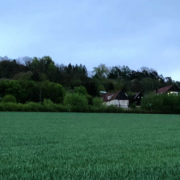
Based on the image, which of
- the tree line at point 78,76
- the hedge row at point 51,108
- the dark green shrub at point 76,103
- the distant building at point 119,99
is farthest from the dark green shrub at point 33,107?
the distant building at point 119,99

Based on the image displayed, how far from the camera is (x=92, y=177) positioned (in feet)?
9.19

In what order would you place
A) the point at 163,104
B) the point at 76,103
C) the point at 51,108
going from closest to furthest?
1. the point at 51,108
2. the point at 76,103
3. the point at 163,104

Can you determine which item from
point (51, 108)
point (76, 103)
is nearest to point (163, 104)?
point (76, 103)

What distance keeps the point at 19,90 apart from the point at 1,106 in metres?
20.6

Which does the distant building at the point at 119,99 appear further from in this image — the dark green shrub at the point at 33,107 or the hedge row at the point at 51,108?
the dark green shrub at the point at 33,107

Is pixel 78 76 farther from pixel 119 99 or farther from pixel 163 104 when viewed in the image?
pixel 163 104

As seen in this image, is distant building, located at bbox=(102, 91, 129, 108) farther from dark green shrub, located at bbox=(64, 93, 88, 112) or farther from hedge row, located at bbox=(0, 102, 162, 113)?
dark green shrub, located at bbox=(64, 93, 88, 112)

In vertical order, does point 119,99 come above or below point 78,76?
below

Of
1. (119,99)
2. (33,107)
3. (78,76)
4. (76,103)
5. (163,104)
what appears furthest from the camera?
(78,76)

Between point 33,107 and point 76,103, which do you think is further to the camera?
point 76,103

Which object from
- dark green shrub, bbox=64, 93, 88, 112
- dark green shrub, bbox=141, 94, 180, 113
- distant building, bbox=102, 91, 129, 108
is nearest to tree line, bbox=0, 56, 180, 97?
distant building, bbox=102, 91, 129, 108

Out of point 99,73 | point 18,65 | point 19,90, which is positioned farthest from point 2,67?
point 99,73

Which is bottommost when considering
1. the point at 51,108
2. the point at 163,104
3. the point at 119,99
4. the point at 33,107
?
the point at 51,108

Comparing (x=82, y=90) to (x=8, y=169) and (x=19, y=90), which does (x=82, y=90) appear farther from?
(x=8, y=169)
